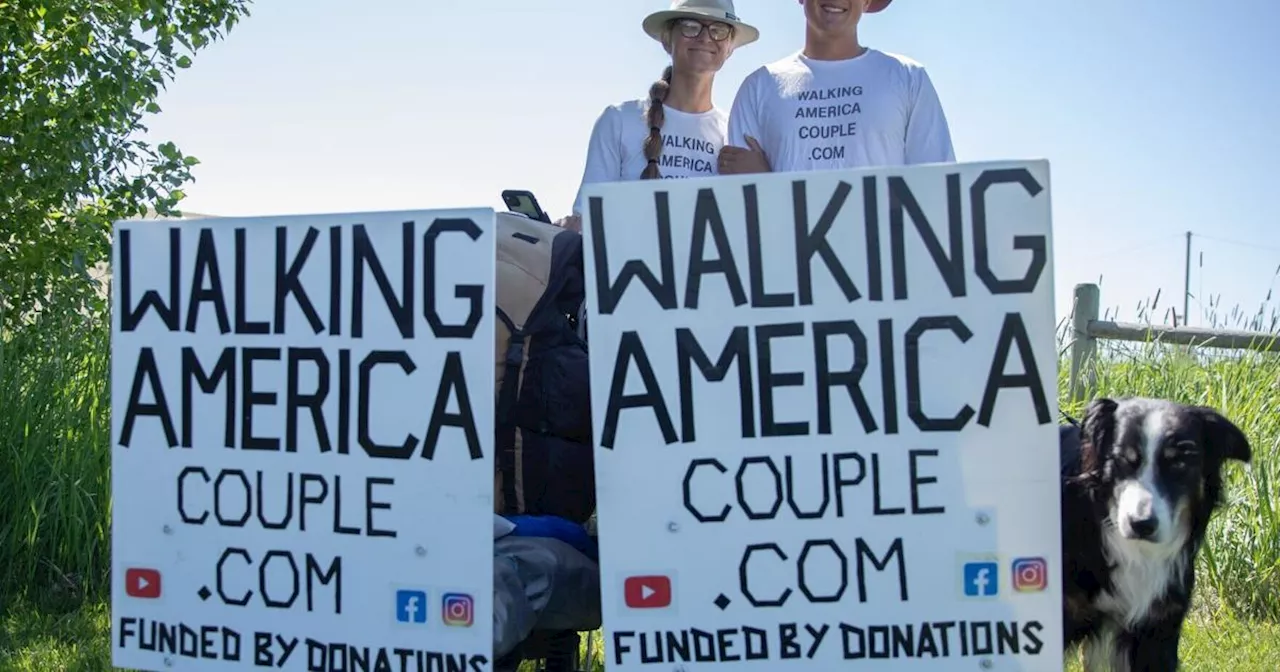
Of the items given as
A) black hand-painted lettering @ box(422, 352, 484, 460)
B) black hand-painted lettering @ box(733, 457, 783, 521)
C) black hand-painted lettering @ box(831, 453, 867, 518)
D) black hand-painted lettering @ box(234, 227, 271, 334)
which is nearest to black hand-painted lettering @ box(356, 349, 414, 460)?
black hand-painted lettering @ box(422, 352, 484, 460)

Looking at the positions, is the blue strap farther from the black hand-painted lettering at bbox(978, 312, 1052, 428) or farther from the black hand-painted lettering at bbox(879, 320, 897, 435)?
the black hand-painted lettering at bbox(978, 312, 1052, 428)

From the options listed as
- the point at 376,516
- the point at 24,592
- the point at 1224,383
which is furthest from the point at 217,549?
the point at 1224,383

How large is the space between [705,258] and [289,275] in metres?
1.05

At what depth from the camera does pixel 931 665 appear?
2662 millimetres

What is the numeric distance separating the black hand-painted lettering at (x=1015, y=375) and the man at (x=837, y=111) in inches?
50.2

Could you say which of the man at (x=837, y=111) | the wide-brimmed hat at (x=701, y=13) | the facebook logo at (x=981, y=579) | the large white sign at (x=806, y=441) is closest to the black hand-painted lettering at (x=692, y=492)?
the large white sign at (x=806, y=441)

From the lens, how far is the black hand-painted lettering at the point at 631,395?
105 inches

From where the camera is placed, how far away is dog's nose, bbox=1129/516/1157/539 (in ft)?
9.02

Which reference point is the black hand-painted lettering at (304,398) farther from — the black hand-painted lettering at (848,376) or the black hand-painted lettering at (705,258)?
the black hand-painted lettering at (848,376)

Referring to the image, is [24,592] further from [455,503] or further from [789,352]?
[789,352]

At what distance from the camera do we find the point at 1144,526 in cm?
275

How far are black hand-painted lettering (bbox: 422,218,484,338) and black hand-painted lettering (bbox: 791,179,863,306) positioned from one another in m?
0.74

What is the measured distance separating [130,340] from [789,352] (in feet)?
5.57

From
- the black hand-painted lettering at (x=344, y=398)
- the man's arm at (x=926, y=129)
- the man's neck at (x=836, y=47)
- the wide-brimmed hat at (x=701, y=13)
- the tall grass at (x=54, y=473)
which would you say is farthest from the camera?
the tall grass at (x=54, y=473)
